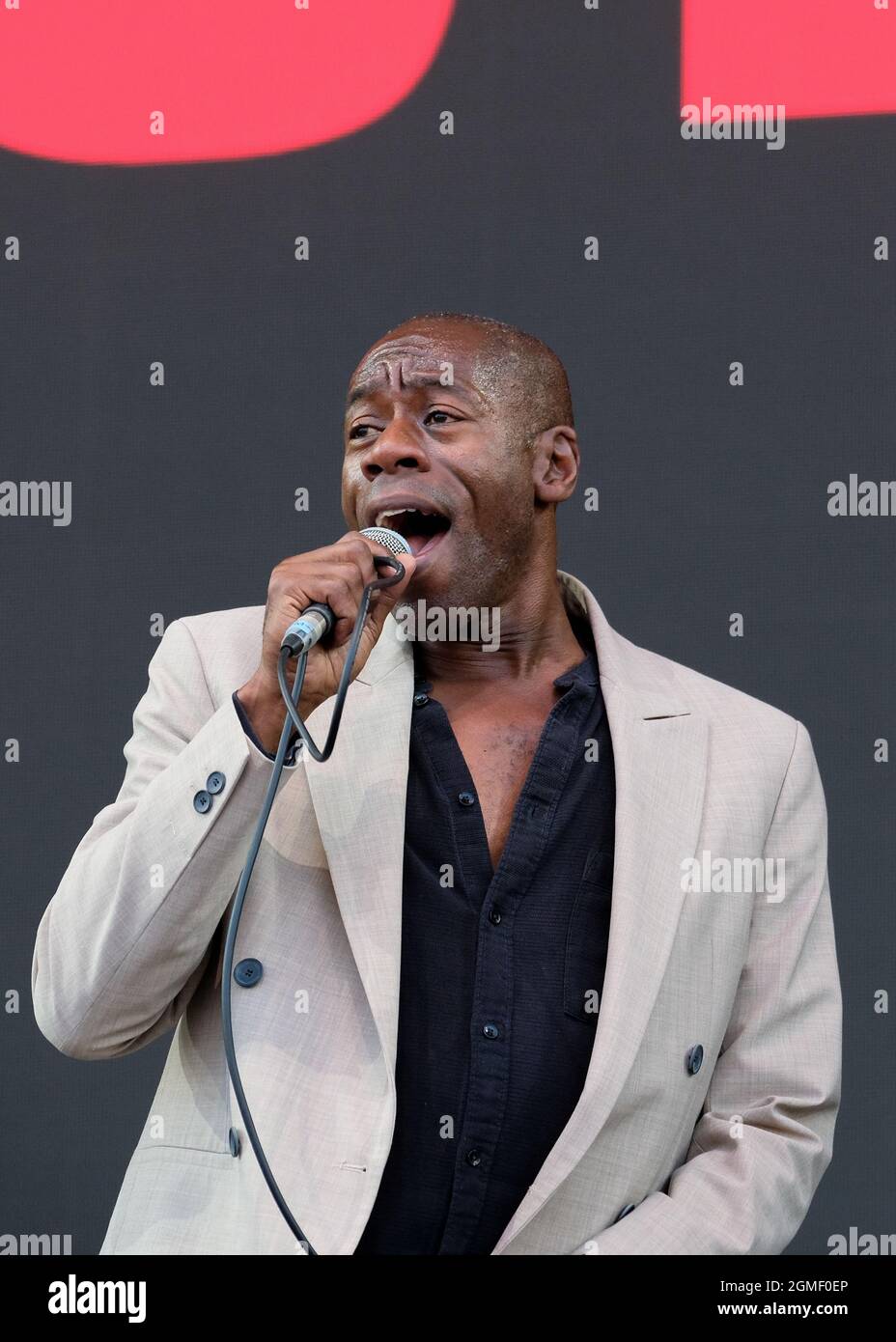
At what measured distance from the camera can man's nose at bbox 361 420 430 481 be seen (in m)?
2.02

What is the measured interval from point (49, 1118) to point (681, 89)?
1956 millimetres

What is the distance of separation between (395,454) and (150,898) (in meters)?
0.65

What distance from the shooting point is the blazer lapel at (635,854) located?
68.4 inches

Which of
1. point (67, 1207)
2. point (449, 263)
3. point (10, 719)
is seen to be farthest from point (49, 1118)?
point (449, 263)

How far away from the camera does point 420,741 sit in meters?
1.97

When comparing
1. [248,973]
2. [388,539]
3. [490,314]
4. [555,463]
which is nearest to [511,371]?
[555,463]

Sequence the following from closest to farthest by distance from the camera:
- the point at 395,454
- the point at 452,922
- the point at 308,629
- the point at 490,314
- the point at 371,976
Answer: the point at 308,629 < the point at 371,976 < the point at 452,922 < the point at 395,454 < the point at 490,314

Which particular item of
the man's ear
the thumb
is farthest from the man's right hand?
the man's ear

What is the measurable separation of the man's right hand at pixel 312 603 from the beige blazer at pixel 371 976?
39 millimetres

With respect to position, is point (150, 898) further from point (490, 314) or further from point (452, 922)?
point (490, 314)

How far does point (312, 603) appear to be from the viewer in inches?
64.7

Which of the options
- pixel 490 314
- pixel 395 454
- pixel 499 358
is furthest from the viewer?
pixel 490 314
